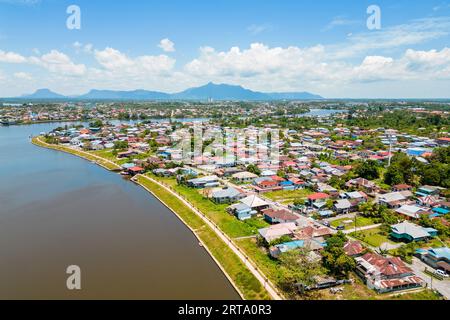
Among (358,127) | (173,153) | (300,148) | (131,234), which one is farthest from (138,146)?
(358,127)

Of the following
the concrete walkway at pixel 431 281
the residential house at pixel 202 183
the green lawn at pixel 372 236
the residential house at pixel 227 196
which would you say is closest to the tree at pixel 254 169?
the residential house at pixel 202 183

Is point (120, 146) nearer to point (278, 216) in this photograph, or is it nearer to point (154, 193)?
point (154, 193)

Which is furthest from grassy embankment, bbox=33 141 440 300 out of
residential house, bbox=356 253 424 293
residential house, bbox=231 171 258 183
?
residential house, bbox=231 171 258 183

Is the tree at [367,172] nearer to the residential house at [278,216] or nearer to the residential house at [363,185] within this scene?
the residential house at [363,185]

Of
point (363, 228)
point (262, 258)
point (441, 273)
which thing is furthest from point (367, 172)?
point (262, 258)

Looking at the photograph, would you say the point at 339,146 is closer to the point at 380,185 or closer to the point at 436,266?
the point at 380,185
